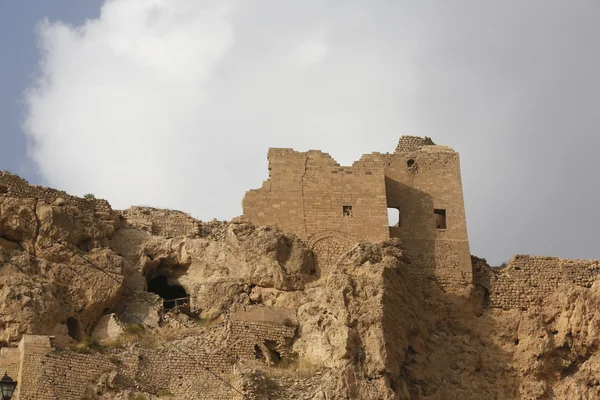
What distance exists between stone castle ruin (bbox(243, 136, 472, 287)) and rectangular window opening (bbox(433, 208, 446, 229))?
0.03m

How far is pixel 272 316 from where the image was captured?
29.9 metres

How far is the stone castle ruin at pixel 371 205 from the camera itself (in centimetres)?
3222

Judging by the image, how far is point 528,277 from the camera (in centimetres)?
3309

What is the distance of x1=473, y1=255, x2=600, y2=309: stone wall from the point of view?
32812 millimetres

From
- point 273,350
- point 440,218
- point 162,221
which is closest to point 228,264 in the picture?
point 162,221

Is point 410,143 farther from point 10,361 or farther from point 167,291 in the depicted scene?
point 10,361

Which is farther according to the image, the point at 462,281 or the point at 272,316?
the point at 462,281

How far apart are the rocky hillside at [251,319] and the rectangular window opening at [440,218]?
7.27 feet

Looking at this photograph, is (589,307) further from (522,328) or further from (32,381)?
(32,381)

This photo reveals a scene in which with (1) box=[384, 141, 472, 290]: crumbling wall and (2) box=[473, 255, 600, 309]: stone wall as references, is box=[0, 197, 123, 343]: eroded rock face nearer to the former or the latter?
(1) box=[384, 141, 472, 290]: crumbling wall

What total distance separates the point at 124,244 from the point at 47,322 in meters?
4.50

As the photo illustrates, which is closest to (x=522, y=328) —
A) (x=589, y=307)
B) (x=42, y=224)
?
(x=589, y=307)

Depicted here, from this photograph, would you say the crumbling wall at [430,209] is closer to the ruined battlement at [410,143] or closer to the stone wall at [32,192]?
the ruined battlement at [410,143]

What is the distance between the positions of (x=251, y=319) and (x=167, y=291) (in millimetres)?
3868
